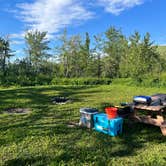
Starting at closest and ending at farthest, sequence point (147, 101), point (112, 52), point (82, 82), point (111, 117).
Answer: point (111, 117) → point (147, 101) → point (82, 82) → point (112, 52)

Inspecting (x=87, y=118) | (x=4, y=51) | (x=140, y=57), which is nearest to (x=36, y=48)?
(x=4, y=51)

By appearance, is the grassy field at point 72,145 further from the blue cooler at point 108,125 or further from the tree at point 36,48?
the tree at point 36,48

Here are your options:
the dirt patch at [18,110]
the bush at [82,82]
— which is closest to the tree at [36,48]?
the bush at [82,82]

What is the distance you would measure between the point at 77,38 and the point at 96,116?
24343 millimetres

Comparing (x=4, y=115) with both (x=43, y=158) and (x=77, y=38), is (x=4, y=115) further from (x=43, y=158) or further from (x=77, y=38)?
(x=77, y=38)

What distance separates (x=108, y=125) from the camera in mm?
4754

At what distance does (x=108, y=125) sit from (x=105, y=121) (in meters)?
0.11

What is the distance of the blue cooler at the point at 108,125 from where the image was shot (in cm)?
465

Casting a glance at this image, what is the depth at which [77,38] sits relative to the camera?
2836cm

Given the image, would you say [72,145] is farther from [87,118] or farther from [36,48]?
[36,48]

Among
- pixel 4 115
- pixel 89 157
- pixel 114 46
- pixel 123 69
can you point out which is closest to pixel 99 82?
pixel 123 69

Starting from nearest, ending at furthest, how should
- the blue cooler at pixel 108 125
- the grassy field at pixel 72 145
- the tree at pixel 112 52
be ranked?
the grassy field at pixel 72 145 < the blue cooler at pixel 108 125 < the tree at pixel 112 52

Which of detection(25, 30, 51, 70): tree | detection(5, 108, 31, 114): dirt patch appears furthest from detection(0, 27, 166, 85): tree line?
detection(5, 108, 31, 114): dirt patch

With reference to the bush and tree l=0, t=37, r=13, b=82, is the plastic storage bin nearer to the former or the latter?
the bush
